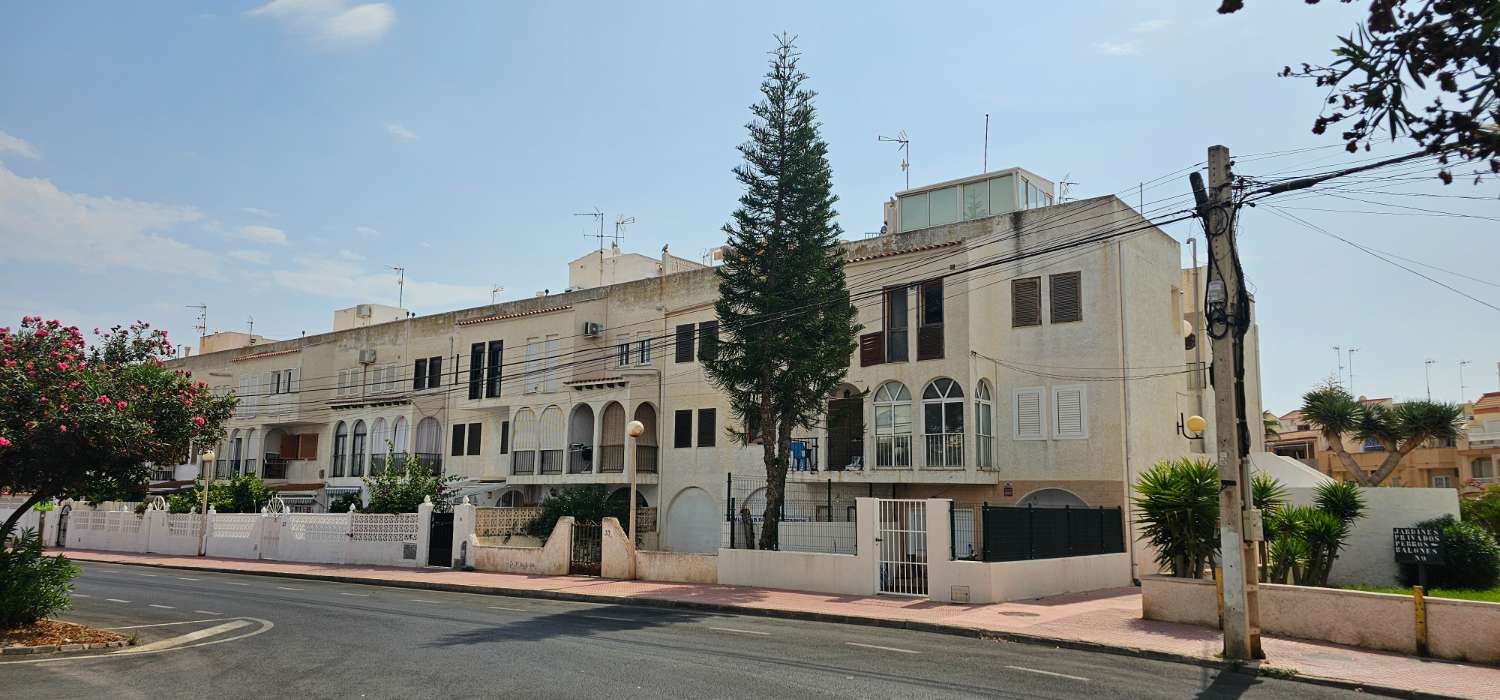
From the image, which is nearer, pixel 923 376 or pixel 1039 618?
pixel 1039 618

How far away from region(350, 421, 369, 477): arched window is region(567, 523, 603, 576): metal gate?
22357 millimetres

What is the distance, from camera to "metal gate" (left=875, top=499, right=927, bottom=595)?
1916cm

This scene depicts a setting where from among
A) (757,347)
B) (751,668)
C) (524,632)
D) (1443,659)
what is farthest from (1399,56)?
(757,347)

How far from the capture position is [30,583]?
44.7 feet

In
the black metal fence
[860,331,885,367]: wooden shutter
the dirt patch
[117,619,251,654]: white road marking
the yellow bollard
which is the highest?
[860,331,885,367]: wooden shutter

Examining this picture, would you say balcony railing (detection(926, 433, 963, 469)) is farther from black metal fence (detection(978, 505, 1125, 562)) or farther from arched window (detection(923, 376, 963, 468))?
black metal fence (detection(978, 505, 1125, 562))

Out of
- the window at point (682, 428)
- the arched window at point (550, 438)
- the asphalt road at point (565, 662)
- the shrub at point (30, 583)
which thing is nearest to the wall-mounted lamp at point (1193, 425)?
the asphalt road at point (565, 662)

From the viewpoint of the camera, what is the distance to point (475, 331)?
134 feet

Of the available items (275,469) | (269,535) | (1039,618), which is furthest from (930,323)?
(275,469)

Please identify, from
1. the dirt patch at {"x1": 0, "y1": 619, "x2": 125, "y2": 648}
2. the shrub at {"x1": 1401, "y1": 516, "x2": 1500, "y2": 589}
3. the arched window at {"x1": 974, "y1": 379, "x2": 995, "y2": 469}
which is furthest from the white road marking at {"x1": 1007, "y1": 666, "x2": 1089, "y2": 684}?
the arched window at {"x1": 974, "y1": 379, "x2": 995, "y2": 469}

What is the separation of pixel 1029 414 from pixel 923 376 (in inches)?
120

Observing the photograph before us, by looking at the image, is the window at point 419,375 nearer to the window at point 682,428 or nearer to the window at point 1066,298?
the window at point 682,428

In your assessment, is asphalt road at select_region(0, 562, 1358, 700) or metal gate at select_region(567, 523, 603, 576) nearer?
asphalt road at select_region(0, 562, 1358, 700)

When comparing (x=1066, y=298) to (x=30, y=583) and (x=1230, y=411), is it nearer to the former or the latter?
(x=1230, y=411)
